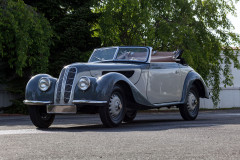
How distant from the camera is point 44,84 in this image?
938cm

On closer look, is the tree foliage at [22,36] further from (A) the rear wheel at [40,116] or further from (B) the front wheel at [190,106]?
(A) the rear wheel at [40,116]

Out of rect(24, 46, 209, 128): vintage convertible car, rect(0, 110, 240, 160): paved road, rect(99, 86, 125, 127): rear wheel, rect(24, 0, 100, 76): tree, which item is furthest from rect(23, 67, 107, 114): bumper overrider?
rect(24, 0, 100, 76): tree

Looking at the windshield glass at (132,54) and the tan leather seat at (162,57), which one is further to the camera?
the tan leather seat at (162,57)

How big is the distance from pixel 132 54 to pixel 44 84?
2.85 metres

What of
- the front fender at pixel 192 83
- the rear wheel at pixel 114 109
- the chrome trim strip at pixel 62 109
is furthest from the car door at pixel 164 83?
the chrome trim strip at pixel 62 109

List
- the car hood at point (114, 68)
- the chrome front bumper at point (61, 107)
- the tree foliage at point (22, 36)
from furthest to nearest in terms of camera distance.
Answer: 1. the tree foliage at point (22, 36)
2. the car hood at point (114, 68)
3. the chrome front bumper at point (61, 107)

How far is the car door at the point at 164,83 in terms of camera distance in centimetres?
1089

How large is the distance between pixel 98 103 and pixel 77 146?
284 centimetres

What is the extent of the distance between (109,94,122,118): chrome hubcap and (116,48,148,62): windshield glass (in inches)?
78.9

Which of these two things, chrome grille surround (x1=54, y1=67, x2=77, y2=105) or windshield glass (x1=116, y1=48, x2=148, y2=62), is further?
windshield glass (x1=116, y1=48, x2=148, y2=62)

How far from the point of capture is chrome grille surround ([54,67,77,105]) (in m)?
9.14

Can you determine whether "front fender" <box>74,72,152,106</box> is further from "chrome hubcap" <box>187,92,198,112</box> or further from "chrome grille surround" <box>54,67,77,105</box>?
"chrome hubcap" <box>187,92,198,112</box>

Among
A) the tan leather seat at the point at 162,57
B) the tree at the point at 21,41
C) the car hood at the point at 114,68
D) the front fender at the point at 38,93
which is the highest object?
the tree at the point at 21,41

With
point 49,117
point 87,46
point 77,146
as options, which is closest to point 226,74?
point 87,46
